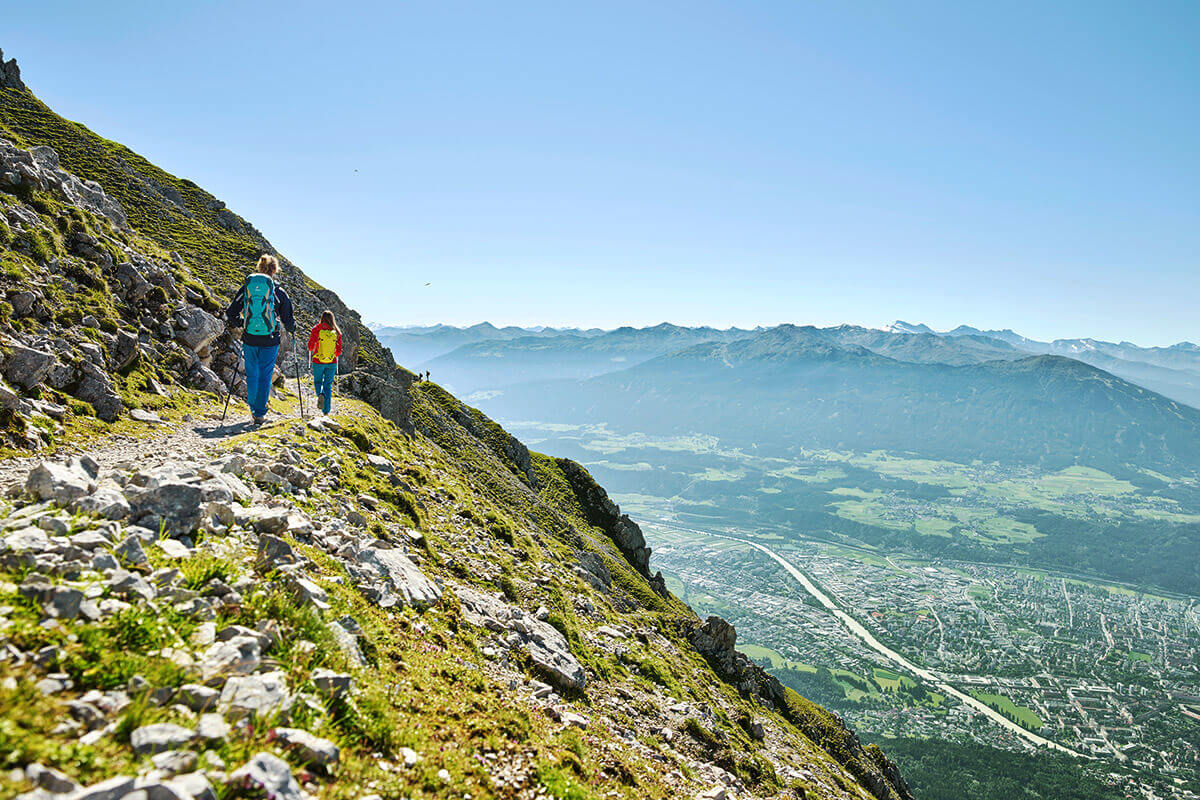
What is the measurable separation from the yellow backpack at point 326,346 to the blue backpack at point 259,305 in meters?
5.75

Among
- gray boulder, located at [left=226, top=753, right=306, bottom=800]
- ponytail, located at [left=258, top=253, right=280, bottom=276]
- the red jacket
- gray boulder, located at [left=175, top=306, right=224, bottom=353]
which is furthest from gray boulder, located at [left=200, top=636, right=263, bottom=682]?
gray boulder, located at [left=175, top=306, right=224, bottom=353]

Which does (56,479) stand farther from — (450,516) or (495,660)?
(450,516)

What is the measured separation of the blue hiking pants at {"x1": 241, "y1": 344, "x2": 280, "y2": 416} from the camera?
17047 millimetres

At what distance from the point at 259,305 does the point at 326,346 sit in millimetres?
6528

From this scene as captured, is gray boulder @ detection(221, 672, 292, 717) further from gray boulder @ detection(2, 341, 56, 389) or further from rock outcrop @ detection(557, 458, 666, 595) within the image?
rock outcrop @ detection(557, 458, 666, 595)

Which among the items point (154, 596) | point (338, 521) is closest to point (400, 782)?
point (154, 596)

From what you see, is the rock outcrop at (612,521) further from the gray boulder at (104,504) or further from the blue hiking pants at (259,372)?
the gray boulder at (104,504)

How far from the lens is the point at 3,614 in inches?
204

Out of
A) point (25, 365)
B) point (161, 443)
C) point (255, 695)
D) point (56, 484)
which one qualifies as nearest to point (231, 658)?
point (255, 695)

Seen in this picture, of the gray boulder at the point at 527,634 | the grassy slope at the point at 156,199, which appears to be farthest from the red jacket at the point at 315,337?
the grassy slope at the point at 156,199

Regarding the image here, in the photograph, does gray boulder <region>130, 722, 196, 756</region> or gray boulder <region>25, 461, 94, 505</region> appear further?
gray boulder <region>25, 461, 94, 505</region>

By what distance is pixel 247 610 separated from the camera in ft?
22.8

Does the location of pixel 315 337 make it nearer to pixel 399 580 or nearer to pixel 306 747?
pixel 399 580

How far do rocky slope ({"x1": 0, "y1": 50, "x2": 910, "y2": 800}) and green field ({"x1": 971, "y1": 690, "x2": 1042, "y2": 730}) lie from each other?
202546 mm
